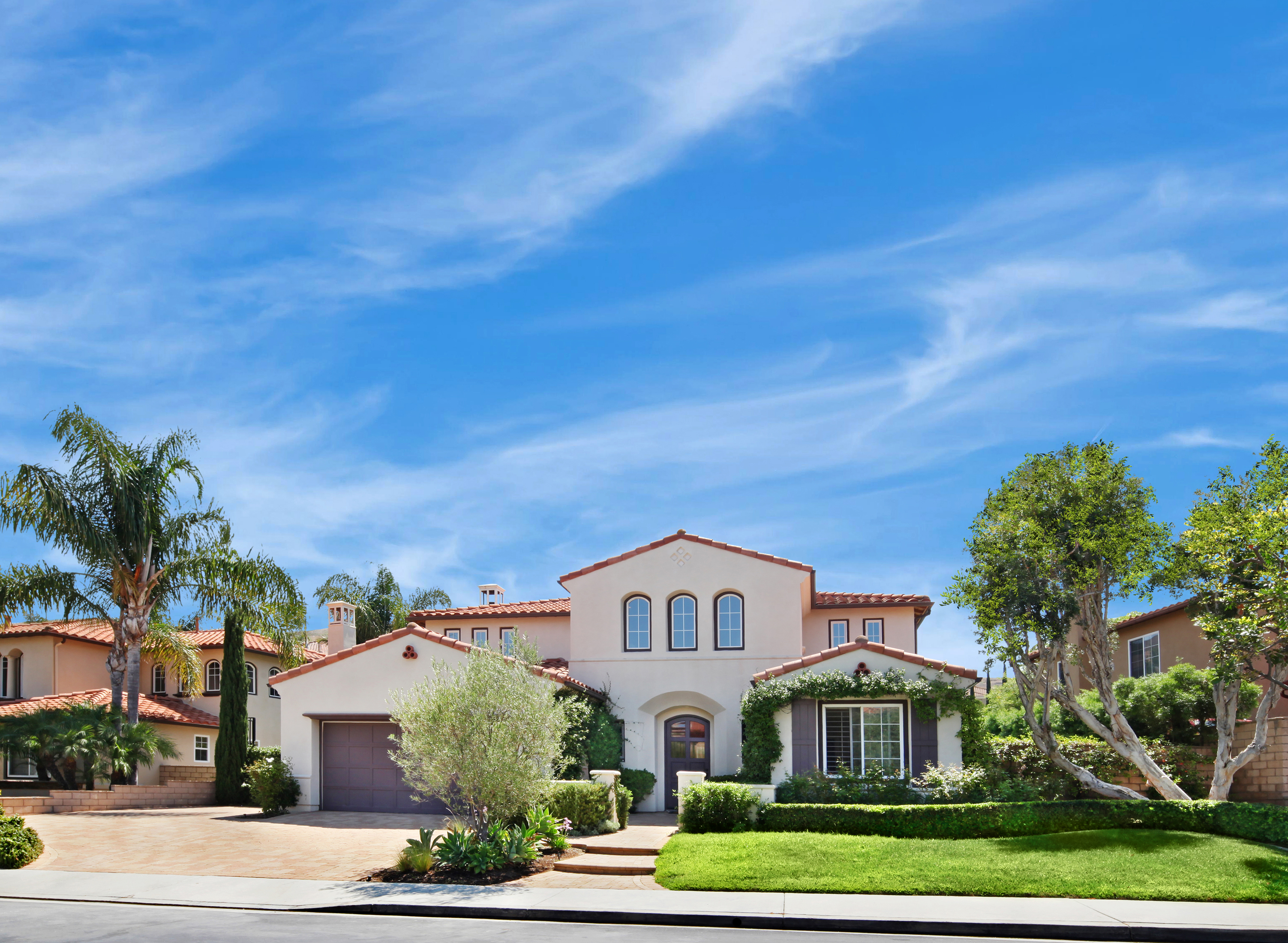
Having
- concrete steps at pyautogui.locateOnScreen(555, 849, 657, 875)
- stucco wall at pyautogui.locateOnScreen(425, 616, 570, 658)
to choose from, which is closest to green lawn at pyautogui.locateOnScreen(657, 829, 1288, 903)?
concrete steps at pyautogui.locateOnScreen(555, 849, 657, 875)

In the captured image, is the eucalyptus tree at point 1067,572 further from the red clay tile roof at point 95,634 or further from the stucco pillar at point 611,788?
the red clay tile roof at point 95,634

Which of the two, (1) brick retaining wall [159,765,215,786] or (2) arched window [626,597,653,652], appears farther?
(1) brick retaining wall [159,765,215,786]

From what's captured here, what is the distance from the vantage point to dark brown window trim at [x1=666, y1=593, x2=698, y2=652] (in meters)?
28.8

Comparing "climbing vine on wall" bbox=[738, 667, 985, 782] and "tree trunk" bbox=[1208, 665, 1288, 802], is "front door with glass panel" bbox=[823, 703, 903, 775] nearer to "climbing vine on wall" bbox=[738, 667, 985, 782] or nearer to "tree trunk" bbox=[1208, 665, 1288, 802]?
"climbing vine on wall" bbox=[738, 667, 985, 782]

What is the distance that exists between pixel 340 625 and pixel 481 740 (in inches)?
721

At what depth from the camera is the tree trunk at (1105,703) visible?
68.5ft

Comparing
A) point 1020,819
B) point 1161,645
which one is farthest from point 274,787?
point 1161,645

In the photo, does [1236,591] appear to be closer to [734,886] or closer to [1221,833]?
[1221,833]

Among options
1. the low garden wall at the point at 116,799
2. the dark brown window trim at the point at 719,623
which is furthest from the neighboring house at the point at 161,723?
the dark brown window trim at the point at 719,623

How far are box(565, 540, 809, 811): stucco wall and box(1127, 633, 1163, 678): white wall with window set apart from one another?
10198 mm

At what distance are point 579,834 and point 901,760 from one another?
7887 millimetres

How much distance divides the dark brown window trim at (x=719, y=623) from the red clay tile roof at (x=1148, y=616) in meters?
9.27

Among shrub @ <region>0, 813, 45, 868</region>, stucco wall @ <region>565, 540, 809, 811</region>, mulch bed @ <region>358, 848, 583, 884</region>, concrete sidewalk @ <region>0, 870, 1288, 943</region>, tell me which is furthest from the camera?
stucco wall @ <region>565, 540, 809, 811</region>

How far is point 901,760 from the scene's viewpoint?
23.8 meters
